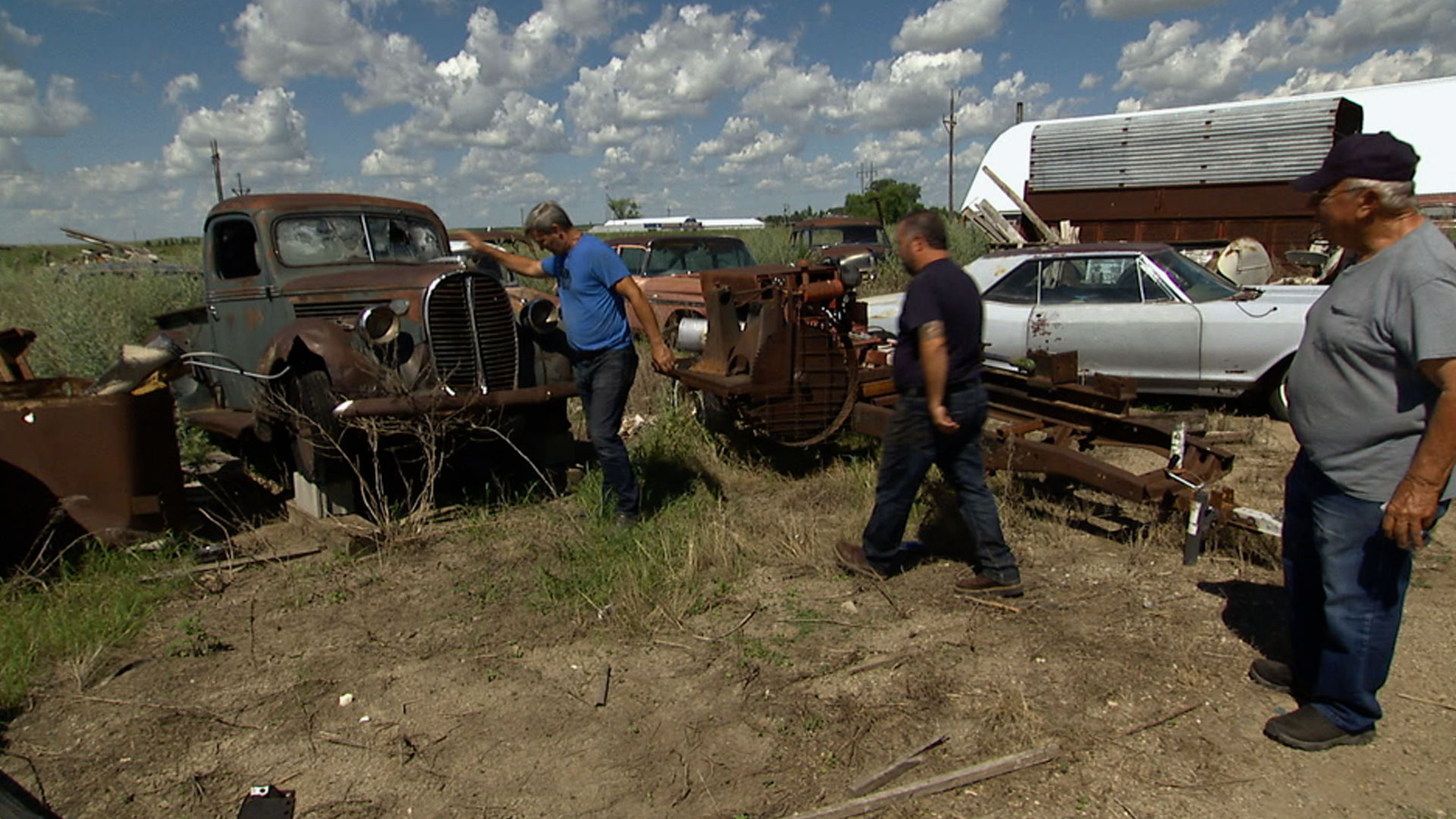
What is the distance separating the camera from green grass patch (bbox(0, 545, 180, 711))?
3795 mm

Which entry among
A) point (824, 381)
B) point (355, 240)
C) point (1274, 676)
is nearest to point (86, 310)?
point (355, 240)

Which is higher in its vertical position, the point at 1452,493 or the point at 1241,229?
the point at 1241,229

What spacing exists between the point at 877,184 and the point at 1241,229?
4287cm

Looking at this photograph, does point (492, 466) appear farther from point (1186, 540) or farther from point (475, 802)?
point (1186, 540)

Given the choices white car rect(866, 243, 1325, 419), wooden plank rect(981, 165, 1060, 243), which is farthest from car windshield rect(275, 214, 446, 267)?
wooden plank rect(981, 165, 1060, 243)

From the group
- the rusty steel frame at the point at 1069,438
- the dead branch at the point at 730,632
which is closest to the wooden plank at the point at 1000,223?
the rusty steel frame at the point at 1069,438

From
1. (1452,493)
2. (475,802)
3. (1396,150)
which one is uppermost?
(1396,150)

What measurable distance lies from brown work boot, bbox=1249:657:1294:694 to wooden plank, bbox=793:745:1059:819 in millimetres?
987

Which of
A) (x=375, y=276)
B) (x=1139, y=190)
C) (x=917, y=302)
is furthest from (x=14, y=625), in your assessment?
(x=1139, y=190)

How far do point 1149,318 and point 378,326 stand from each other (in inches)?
231

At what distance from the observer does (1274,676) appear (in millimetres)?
3385

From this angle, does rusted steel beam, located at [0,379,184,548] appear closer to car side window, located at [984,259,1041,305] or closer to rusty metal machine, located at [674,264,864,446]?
rusty metal machine, located at [674,264,864,446]

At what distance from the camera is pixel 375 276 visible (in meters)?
6.24

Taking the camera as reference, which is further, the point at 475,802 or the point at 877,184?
the point at 877,184
